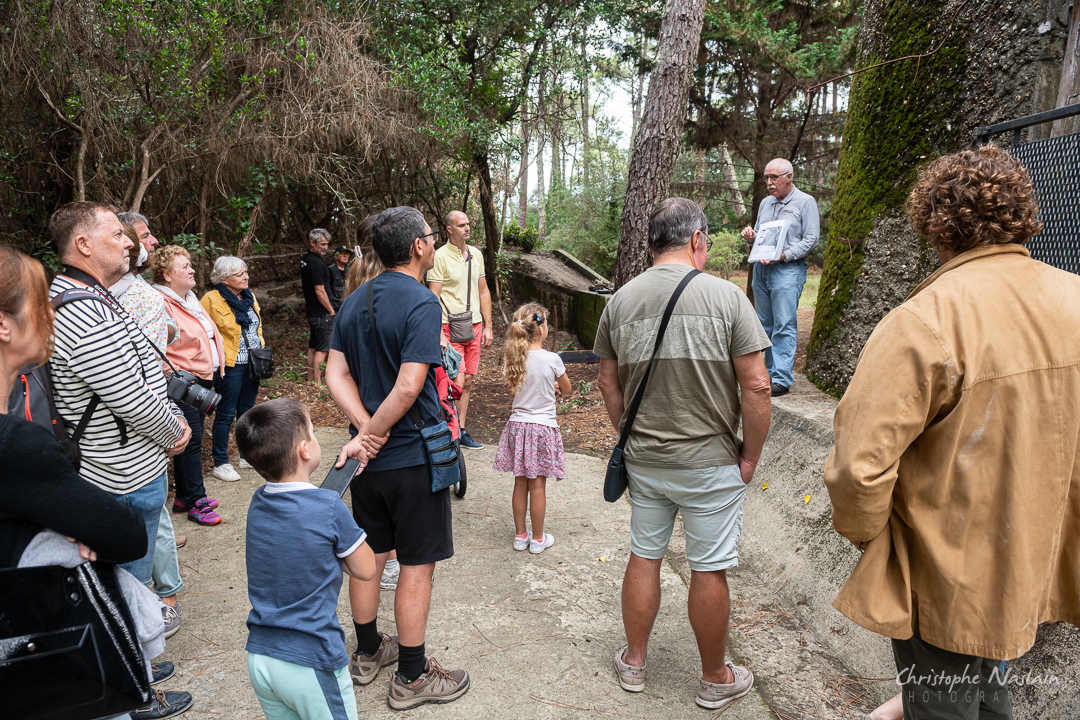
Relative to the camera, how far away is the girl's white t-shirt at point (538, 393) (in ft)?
13.7

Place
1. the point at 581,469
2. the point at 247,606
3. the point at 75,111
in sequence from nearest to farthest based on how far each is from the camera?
the point at 247,606 → the point at 581,469 → the point at 75,111

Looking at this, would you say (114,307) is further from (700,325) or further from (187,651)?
(700,325)

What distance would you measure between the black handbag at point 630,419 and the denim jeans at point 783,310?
2740 mm

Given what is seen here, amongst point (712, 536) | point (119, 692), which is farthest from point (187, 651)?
point (712, 536)

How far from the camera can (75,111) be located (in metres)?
6.26

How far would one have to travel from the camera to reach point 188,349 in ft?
14.8

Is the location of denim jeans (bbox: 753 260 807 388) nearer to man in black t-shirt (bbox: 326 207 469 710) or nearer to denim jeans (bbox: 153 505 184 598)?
man in black t-shirt (bbox: 326 207 469 710)

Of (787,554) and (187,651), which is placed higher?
(787,554)

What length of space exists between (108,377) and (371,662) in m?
1.68

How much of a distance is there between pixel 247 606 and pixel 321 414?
13.0ft

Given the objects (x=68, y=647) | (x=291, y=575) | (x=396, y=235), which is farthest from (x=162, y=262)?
(x=68, y=647)

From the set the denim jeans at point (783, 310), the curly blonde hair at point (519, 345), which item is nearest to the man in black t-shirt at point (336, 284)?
the curly blonde hair at point (519, 345)

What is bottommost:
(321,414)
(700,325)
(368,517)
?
(321,414)

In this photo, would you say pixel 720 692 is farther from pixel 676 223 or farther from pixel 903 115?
pixel 903 115
